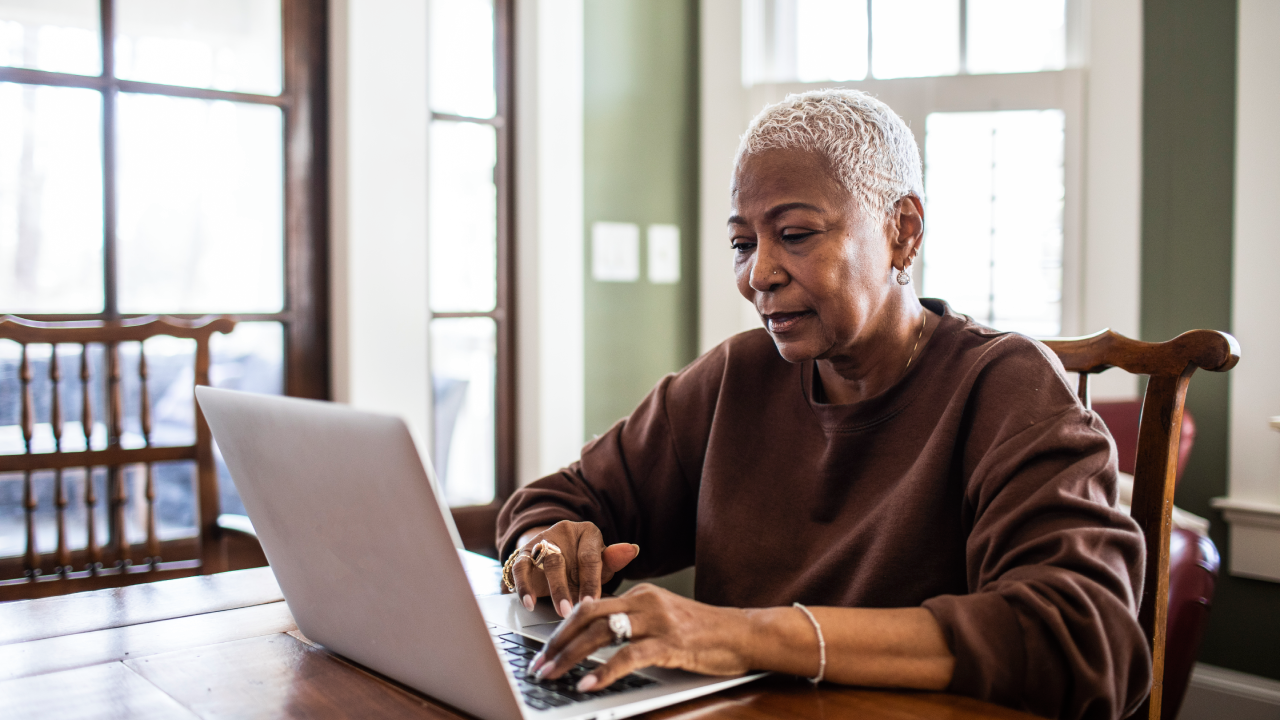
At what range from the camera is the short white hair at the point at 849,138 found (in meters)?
1.06

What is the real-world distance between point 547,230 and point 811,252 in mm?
1518

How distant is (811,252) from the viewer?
1069mm

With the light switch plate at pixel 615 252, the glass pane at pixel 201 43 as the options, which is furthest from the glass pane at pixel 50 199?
the light switch plate at pixel 615 252

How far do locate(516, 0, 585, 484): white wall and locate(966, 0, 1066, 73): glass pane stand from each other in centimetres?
109

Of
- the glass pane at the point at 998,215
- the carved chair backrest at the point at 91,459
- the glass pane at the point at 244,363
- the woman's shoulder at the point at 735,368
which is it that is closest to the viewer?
the woman's shoulder at the point at 735,368

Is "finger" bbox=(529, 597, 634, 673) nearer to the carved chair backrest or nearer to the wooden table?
the wooden table

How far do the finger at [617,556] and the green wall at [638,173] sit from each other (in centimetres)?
160

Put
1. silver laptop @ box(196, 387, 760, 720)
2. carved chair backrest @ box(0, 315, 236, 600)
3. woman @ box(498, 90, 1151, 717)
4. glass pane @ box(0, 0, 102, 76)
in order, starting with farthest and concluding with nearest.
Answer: glass pane @ box(0, 0, 102, 76)
carved chair backrest @ box(0, 315, 236, 600)
woman @ box(498, 90, 1151, 717)
silver laptop @ box(196, 387, 760, 720)

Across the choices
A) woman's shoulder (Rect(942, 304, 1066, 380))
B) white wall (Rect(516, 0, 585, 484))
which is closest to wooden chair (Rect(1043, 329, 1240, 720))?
woman's shoulder (Rect(942, 304, 1066, 380))

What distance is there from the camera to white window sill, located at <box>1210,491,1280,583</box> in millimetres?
2232

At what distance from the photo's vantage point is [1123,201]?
2416 mm

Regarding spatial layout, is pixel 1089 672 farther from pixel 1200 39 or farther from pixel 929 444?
pixel 1200 39

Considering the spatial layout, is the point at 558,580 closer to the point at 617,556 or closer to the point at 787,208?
the point at 617,556

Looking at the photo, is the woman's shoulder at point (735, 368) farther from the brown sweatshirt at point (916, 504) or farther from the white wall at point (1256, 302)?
the white wall at point (1256, 302)
